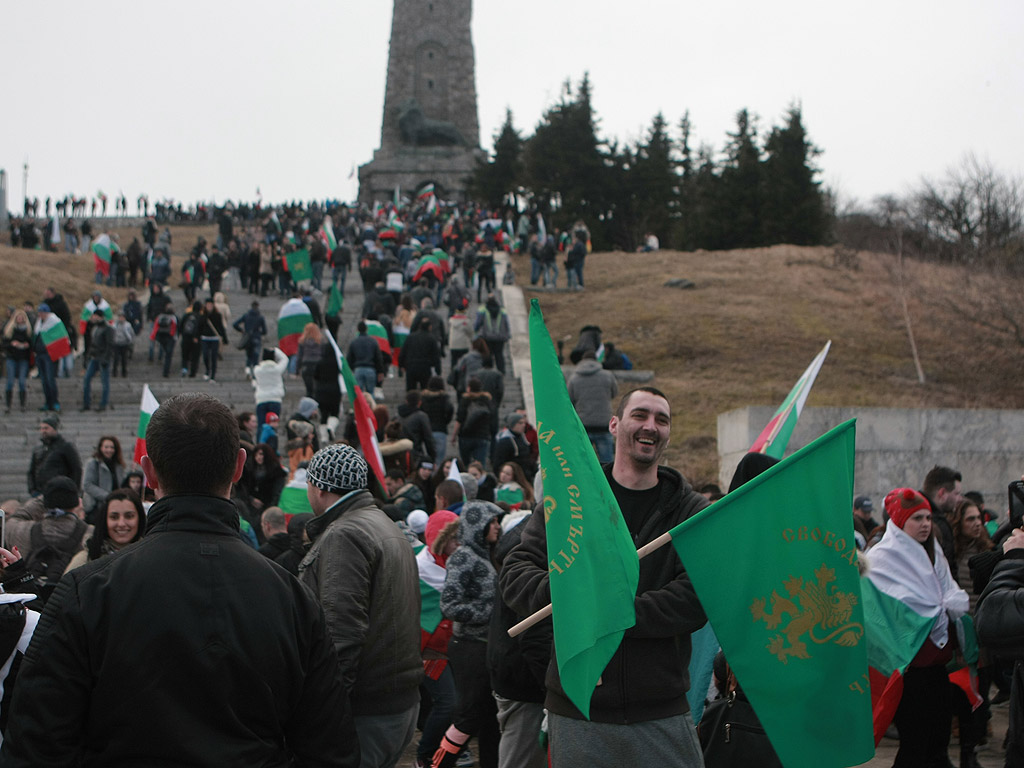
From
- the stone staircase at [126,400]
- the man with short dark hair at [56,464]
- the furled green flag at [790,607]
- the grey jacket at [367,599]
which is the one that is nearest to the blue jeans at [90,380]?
the stone staircase at [126,400]

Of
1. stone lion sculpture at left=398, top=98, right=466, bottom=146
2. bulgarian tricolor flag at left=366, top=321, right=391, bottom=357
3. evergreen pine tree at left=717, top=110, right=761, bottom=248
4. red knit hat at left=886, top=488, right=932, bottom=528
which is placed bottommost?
red knit hat at left=886, top=488, right=932, bottom=528

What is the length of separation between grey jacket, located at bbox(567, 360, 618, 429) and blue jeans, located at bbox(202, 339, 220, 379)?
27.9 ft

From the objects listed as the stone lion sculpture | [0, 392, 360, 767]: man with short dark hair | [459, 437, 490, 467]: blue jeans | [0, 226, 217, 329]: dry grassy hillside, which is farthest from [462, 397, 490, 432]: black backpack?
the stone lion sculpture

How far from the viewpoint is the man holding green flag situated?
10.6 ft

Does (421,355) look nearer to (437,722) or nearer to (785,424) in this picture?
(785,424)

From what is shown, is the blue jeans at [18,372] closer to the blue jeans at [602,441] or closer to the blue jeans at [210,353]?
the blue jeans at [210,353]

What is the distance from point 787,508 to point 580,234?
28202mm

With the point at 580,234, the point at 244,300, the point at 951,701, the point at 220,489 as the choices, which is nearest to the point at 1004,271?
the point at 580,234

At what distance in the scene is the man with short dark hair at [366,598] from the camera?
3.89 meters

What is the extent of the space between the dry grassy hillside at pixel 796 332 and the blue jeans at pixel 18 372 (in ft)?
29.2

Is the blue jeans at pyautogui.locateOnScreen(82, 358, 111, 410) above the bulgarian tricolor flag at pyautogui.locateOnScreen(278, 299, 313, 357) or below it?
below

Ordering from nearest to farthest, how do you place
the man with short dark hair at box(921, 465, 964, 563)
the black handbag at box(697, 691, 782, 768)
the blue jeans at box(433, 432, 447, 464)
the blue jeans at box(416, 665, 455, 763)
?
the black handbag at box(697, 691, 782, 768), the blue jeans at box(416, 665, 455, 763), the man with short dark hair at box(921, 465, 964, 563), the blue jeans at box(433, 432, 447, 464)

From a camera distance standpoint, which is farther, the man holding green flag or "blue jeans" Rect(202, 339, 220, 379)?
"blue jeans" Rect(202, 339, 220, 379)

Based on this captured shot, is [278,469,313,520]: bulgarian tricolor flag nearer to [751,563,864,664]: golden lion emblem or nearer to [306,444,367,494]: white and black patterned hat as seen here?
[306,444,367,494]: white and black patterned hat
